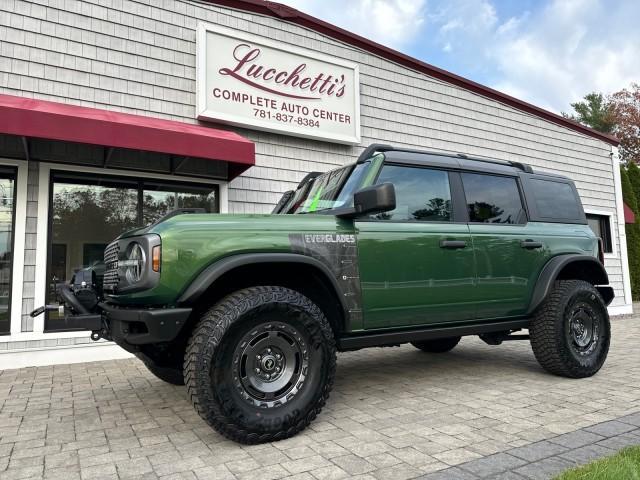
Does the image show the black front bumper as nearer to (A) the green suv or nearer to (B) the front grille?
(A) the green suv

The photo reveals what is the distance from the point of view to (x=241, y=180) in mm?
7301

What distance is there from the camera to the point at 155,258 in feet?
9.22

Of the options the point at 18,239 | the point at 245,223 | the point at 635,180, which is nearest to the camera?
the point at 245,223

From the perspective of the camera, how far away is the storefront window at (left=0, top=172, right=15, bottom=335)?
5.77m

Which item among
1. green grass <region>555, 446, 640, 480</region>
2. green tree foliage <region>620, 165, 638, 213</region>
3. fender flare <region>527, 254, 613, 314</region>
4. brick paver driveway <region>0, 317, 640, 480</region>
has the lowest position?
brick paver driveway <region>0, 317, 640, 480</region>

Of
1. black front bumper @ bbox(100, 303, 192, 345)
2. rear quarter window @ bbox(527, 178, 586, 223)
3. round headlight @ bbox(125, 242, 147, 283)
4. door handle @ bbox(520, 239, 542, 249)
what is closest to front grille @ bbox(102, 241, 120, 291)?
round headlight @ bbox(125, 242, 147, 283)

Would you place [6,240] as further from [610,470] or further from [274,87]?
[610,470]

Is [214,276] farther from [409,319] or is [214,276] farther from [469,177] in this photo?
[469,177]

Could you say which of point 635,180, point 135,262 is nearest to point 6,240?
point 135,262

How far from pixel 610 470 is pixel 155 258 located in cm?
274

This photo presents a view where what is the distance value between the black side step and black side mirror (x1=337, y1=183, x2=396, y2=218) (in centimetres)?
96

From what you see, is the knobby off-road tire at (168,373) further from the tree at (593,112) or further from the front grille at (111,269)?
the tree at (593,112)

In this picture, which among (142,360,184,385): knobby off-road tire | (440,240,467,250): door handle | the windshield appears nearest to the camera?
(142,360,184,385): knobby off-road tire

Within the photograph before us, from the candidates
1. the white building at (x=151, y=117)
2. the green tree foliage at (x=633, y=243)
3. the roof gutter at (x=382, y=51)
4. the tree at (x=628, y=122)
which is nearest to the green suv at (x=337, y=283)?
the white building at (x=151, y=117)
